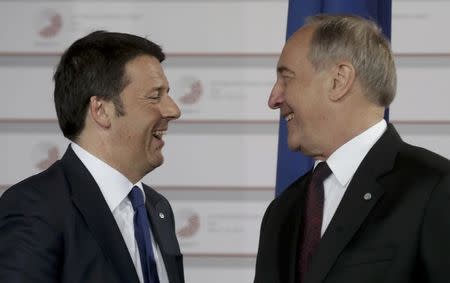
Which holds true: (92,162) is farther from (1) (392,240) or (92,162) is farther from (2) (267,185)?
(2) (267,185)

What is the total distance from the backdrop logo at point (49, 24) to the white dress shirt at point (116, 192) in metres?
1.47

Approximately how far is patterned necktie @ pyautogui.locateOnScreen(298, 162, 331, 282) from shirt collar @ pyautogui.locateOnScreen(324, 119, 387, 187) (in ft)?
0.13

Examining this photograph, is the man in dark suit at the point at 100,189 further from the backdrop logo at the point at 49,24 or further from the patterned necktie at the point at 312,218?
the backdrop logo at the point at 49,24

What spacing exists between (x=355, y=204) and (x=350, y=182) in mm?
69

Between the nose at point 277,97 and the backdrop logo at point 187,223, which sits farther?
the backdrop logo at point 187,223

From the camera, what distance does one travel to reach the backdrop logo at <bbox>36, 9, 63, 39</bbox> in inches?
151

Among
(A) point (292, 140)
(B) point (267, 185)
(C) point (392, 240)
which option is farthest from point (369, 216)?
→ (B) point (267, 185)

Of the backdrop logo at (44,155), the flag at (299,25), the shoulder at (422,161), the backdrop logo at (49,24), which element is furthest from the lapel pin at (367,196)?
the backdrop logo at (49,24)

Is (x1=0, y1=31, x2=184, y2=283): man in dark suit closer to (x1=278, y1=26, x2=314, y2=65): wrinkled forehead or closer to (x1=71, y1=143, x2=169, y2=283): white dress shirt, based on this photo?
(x1=71, y1=143, x2=169, y2=283): white dress shirt

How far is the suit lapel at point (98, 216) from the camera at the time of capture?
2.30m

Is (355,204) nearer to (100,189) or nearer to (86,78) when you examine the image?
(100,189)

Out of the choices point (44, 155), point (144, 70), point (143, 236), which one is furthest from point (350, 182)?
point (44, 155)

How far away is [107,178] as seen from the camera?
2455 mm

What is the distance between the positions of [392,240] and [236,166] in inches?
67.6
